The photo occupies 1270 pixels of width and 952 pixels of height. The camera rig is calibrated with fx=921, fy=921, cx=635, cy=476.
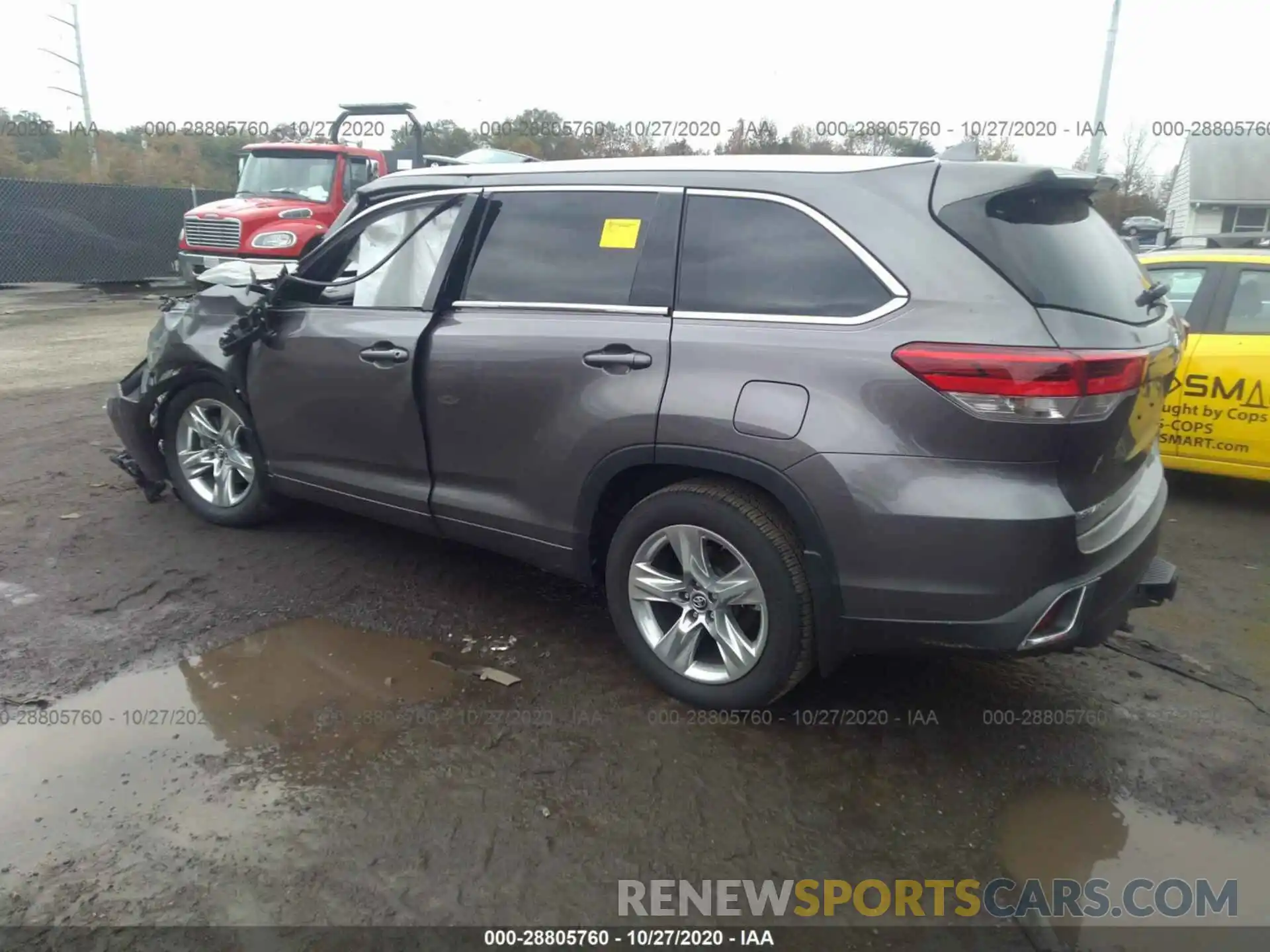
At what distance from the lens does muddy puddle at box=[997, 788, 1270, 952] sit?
2395mm

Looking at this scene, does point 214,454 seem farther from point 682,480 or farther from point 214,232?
point 214,232

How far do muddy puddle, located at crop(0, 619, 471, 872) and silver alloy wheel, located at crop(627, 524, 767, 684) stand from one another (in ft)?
2.62

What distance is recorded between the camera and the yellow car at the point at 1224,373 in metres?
5.21

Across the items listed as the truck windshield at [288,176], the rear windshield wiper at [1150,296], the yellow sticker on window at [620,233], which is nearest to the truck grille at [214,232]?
the truck windshield at [288,176]

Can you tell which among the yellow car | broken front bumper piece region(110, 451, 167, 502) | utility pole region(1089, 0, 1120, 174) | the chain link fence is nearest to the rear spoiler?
the yellow car

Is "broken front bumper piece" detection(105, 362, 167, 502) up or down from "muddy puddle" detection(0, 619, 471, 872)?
up

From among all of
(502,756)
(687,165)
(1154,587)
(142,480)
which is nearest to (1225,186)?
(1154,587)

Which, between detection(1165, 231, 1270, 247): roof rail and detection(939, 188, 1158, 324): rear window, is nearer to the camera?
detection(939, 188, 1158, 324): rear window

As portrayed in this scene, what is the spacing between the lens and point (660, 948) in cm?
231

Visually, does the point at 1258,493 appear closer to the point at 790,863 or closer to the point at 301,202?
the point at 790,863

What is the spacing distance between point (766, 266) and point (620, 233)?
62cm

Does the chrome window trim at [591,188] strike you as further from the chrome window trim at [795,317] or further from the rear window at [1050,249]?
the rear window at [1050,249]

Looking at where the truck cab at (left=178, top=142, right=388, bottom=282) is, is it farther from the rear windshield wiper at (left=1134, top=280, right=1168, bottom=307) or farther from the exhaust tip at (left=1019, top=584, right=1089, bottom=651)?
the exhaust tip at (left=1019, top=584, right=1089, bottom=651)

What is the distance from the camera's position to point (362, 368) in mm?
3951
